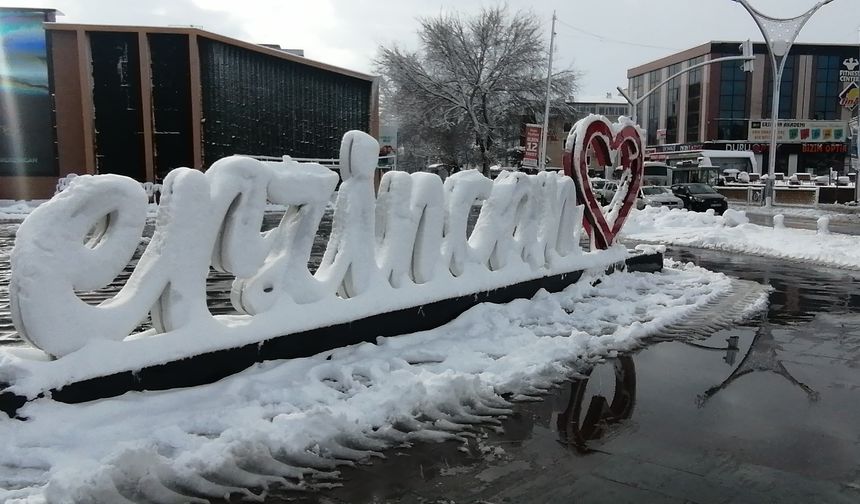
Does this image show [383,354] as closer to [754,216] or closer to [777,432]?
[777,432]

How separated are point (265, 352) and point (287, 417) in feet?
3.47

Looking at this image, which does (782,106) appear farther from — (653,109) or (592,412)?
(592,412)

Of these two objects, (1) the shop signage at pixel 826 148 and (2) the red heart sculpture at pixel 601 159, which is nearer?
(2) the red heart sculpture at pixel 601 159

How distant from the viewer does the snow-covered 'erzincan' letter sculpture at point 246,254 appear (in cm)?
395

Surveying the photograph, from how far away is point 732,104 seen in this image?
68.8 meters

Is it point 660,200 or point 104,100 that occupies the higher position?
point 104,100

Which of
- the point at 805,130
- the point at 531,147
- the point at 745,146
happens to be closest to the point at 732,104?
the point at 745,146

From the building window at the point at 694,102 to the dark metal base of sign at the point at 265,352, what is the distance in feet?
226

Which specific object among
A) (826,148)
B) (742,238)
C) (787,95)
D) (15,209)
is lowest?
(742,238)

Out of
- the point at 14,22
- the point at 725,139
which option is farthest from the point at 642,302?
the point at 725,139

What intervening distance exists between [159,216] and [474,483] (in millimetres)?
2612

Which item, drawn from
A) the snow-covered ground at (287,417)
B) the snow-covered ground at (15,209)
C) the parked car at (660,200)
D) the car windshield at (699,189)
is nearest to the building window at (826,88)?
the car windshield at (699,189)

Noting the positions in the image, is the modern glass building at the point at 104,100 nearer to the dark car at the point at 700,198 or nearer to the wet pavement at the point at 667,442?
the dark car at the point at 700,198

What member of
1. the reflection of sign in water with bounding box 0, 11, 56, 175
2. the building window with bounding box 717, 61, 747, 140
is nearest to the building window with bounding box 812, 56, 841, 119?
the building window with bounding box 717, 61, 747, 140
